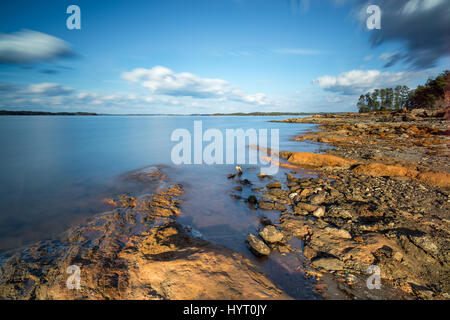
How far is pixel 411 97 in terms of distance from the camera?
234ft

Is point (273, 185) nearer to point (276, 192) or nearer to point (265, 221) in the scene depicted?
point (276, 192)

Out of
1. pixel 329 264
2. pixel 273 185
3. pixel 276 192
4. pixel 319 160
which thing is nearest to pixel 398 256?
pixel 329 264

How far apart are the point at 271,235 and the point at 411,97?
335 feet

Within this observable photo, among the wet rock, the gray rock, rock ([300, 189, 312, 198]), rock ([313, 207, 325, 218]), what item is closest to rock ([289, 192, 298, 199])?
rock ([300, 189, 312, 198])

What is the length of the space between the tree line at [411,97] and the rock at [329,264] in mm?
76225

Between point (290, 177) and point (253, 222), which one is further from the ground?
point (290, 177)

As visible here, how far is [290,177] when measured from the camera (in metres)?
9.38

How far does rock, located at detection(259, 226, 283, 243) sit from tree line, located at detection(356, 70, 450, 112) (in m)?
76.4

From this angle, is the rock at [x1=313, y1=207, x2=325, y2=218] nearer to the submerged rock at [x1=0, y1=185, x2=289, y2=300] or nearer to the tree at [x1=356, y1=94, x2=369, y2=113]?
the submerged rock at [x1=0, y1=185, x2=289, y2=300]

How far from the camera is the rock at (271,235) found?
4.63m

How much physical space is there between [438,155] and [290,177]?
1052 cm
